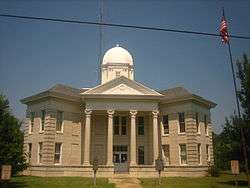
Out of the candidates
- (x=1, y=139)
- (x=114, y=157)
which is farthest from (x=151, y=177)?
(x=1, y=139)

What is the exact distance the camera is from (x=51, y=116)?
3916 centimetres

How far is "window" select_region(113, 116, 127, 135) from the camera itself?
4341cm

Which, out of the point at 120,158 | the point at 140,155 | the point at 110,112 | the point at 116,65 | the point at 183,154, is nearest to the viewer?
the point at 110,112

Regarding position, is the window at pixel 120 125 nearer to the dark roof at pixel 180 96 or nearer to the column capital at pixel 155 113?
the column capital at pixel 155 113

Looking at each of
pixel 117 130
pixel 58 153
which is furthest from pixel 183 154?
pixel 58 153

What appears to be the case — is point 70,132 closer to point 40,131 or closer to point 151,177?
point 40,131

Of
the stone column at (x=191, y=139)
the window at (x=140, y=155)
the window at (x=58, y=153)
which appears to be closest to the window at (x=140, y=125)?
the window at (x=140, y=155)

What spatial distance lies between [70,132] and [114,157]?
20.2 feet

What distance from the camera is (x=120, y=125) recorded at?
4350 cm

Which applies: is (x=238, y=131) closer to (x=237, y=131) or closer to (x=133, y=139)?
(x=237, y=131)

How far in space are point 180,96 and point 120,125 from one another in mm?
8274

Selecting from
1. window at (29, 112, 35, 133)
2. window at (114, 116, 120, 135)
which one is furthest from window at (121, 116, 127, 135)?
window at (29, 112, 35, 133)

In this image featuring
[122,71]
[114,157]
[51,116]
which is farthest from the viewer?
[122,71]

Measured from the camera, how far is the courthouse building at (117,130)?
38.5 m
